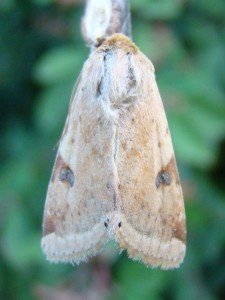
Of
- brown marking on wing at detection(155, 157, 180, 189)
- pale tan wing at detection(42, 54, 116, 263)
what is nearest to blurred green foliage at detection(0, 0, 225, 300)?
brown marking on wing at detection(155, 157, 180, 189)

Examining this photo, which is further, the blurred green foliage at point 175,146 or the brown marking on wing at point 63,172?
the blurred green foliage at point 175,146

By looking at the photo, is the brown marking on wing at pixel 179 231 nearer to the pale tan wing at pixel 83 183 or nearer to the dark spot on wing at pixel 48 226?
the pale tan wing at pixel 83 183

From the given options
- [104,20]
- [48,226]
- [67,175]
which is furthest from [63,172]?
[104,20]

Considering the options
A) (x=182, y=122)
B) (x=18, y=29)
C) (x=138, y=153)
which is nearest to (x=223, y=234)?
(x=182, y=122)

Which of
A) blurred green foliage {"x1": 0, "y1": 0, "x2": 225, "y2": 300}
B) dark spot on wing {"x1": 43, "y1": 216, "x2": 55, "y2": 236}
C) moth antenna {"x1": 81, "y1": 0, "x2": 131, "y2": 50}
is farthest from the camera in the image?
blurred green foliage {"x1": 0, "y1": 0, "x2": 225, "y2": 300}

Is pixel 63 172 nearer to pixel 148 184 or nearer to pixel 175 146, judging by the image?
pixel 148 184

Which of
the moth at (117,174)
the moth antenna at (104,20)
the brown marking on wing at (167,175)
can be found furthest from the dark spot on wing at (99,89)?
the brown marking on wing at (167,175)

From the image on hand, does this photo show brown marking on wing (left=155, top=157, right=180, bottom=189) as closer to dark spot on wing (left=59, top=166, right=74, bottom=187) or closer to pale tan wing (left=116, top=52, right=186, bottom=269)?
pale tan wing (left=116, top=52, right=186, bottom=269)
